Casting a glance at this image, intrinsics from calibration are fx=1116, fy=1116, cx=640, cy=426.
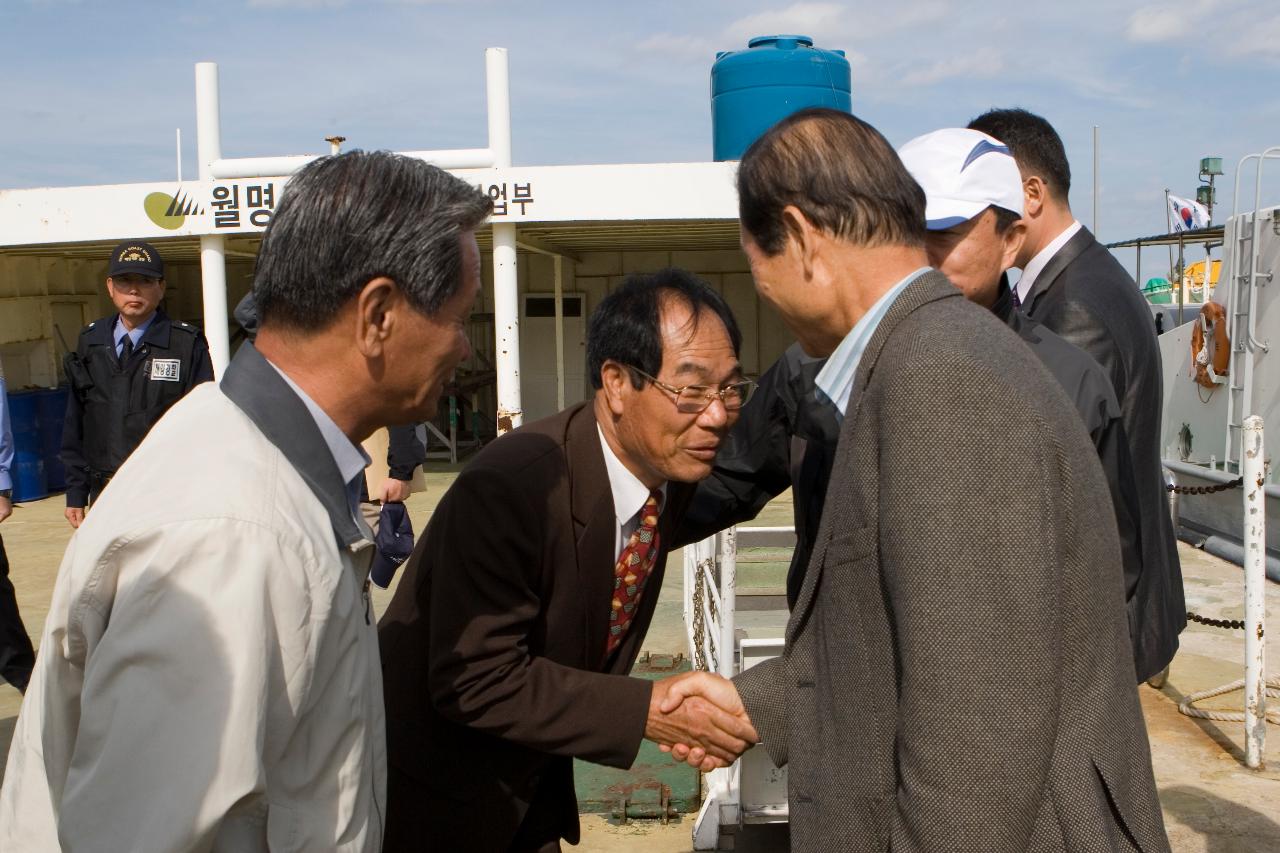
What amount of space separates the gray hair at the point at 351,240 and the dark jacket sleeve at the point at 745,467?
137 cm

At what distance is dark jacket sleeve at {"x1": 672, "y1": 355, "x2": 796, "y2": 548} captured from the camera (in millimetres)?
2902

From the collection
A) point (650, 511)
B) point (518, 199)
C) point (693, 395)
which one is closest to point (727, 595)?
point (650, 511)

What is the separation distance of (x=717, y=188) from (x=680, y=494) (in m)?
9.35

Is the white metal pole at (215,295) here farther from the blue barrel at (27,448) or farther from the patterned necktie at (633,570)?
the patterned necktie at (633,570)

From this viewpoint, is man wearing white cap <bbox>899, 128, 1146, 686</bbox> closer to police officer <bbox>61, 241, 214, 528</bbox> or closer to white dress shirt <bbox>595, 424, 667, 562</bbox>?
white dress shirt <bbox>595, 424, 667, 562</bbox>

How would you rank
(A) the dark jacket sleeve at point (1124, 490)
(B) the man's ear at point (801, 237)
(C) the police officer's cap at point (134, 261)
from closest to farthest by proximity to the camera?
1. (B) the man's ear at point (801, 237)
2. (A) the dark jacket sleeve at point (1124, 490)
3. (C) the police officer's cap at point (134, 261)

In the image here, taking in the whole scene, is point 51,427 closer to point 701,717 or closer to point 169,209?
point 169,209

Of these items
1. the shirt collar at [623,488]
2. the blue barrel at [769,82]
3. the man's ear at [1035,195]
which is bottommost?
the shirt collar at [623,488]

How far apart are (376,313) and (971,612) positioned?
2.96ft

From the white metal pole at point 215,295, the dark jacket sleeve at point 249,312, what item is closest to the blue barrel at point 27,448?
the white metal pole at point 215,295

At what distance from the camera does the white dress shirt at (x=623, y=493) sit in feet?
8.19

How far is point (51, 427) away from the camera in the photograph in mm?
14297

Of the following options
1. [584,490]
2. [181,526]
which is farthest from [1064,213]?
[181,526]

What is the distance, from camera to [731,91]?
1113 cm
